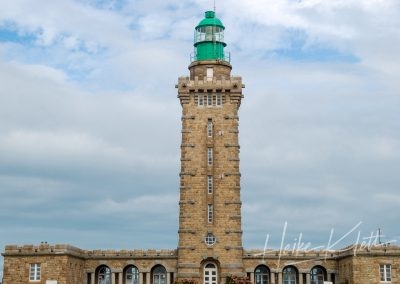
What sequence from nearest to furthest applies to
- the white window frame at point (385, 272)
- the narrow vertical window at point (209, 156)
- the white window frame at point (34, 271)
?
the white window frame at point (385, 272) < the white window frame at point (34, 271) < the narrow vertical window at point (209, 156)

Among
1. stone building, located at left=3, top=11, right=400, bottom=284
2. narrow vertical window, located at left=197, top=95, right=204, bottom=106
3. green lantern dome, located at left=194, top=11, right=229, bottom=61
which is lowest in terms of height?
stone building, located at left=3, top=11, right=400, bottom=284

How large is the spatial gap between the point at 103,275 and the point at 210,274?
39.1 feet

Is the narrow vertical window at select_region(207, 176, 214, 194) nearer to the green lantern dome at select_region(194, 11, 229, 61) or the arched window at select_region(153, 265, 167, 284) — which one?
the arched window at select_region(153, 265, 167, 284)

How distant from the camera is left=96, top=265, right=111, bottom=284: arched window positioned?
73.9 meters

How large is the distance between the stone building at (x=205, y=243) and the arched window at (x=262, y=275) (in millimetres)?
62

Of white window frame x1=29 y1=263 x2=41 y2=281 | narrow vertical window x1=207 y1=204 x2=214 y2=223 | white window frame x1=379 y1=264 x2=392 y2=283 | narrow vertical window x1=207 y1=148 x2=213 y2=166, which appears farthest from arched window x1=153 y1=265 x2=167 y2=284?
white window frame x1=379 y1=264 x2=392 y2=283

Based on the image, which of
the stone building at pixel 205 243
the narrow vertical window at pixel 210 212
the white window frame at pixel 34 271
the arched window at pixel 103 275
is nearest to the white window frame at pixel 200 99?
the stone building at pixel 205 243

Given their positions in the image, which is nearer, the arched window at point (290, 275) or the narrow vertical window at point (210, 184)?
the narrow vertical window at point (210, 184)

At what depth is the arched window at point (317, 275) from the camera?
240 ft

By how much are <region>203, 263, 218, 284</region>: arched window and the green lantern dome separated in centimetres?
2136

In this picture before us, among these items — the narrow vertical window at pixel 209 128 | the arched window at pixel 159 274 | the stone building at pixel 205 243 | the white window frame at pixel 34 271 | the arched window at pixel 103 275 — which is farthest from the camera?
the arched window at pixel 103 275

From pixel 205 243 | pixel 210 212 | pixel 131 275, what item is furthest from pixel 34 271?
pixel 210 212

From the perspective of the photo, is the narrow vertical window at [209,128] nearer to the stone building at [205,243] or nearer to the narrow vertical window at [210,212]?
the stone building at [205,243]

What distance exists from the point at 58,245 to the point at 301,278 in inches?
962
